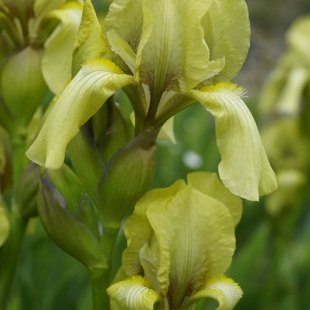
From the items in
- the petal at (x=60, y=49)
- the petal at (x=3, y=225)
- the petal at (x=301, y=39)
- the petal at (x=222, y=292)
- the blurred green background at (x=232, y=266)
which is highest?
the petal at (x=60, y=49)

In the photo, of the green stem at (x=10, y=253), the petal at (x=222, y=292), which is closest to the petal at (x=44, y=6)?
the green stem at (x=10, y=253)

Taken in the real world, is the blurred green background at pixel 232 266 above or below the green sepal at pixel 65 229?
below

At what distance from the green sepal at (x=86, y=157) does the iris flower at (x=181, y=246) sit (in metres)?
0.08

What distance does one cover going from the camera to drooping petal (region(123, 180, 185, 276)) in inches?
37.5

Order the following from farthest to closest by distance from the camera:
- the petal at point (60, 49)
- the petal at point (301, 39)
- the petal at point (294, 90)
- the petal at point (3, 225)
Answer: the petal at point (301, 39) → the petal at point (294, 90) → the petal at point (60, 49) → the petal at point (3, 225)

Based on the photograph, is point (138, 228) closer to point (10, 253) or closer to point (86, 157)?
point (86, 157)

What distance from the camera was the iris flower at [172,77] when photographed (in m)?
0.86

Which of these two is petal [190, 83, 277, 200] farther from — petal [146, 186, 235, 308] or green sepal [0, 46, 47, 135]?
green sepal [0, 46, 47, 135]

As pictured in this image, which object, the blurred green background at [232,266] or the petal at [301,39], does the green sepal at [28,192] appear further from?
the petal at [301,39]

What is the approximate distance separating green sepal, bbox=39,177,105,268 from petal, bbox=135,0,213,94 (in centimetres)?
20

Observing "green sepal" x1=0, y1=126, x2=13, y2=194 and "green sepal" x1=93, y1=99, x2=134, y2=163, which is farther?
"green sepal" x1=0, y1=126, x2=13, y2=194

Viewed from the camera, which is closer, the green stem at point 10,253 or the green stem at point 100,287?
the green stem at point 100,287

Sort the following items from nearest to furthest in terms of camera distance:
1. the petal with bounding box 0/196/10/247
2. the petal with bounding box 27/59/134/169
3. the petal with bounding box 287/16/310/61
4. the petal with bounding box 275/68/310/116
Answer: the petal with bounding box 27/59/134/169 → the petal with bounding box 0/196/10/247 → the petal with bounding box 275/68/310/116 → the petal with bounding box 287/16/310/61

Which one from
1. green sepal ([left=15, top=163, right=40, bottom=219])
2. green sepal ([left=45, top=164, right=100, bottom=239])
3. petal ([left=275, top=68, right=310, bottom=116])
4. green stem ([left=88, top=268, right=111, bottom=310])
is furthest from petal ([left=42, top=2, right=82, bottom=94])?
petal ([left=275, top=68, right=310, bottom=116])
